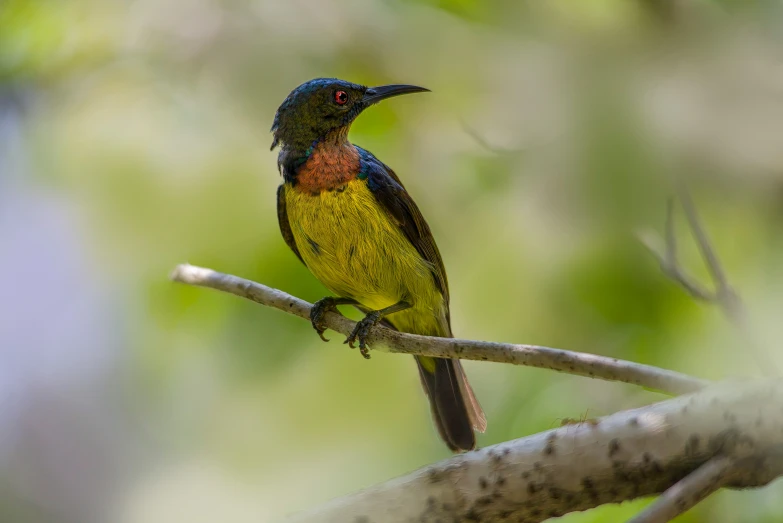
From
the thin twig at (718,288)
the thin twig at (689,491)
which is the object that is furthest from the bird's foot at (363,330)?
the thin twig at (689,491)

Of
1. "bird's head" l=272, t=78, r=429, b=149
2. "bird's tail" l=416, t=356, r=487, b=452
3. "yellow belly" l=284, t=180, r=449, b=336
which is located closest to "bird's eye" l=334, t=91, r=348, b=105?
"bird's head" l=272, t=78, r=429, b=149

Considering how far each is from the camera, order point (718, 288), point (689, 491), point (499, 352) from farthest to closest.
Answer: point (718, 288), point (499, 352), point (689, 491)

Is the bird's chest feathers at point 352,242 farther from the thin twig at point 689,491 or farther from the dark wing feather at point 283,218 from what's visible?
the thin twig at point 689,491

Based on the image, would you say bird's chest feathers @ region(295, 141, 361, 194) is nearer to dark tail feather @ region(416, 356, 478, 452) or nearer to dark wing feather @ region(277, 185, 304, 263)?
dark wing feather @ region(277, 185, 304, 263)

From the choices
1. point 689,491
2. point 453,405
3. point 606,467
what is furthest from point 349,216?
point 689,491

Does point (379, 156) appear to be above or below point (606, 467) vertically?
above

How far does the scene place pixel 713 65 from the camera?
11.6 ft

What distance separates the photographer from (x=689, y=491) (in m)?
1.87

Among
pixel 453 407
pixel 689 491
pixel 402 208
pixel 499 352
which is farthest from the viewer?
pixel 453 407

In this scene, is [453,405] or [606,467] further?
[453,405]

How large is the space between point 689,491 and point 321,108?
2.31 meters

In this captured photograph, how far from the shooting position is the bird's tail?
3838 mm

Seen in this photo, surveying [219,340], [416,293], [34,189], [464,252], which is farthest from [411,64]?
[34,189]

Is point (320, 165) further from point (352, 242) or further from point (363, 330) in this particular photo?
point (363, 330)
